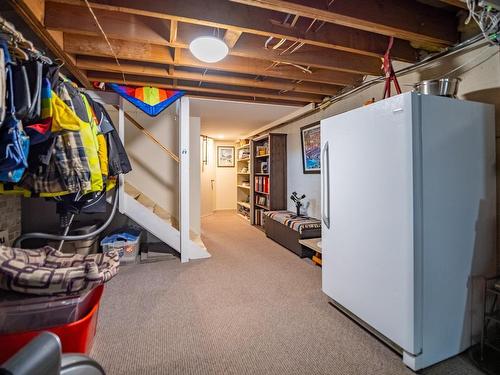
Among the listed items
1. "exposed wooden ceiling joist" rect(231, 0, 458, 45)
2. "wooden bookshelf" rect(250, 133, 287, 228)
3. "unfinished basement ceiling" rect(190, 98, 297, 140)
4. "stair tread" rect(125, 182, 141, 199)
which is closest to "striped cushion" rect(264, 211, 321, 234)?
"wooden bookshelf" rect(250, 133, 287, 228)

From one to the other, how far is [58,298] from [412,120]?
2045 millimetres

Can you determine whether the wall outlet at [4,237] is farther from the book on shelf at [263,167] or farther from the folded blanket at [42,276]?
the book on shelf at [263,167]

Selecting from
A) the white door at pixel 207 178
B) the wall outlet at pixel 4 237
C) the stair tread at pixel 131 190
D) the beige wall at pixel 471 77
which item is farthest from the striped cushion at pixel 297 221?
the wall outlet at pixel 4 237

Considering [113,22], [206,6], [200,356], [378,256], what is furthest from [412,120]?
[113,22]

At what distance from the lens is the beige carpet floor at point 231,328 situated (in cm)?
148

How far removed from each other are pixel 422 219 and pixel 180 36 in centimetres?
217

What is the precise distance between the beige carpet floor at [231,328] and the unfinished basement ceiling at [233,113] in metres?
2.23

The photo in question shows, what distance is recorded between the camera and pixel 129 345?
64.9 inches

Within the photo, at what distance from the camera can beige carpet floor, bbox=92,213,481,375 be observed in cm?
148

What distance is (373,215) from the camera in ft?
5.39

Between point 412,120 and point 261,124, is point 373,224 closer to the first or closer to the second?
point 412,120

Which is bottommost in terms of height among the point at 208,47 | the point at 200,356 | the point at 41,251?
the point at 200,356

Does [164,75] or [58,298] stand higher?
[164,75]

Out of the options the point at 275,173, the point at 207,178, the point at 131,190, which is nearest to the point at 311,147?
the point at 275,173
